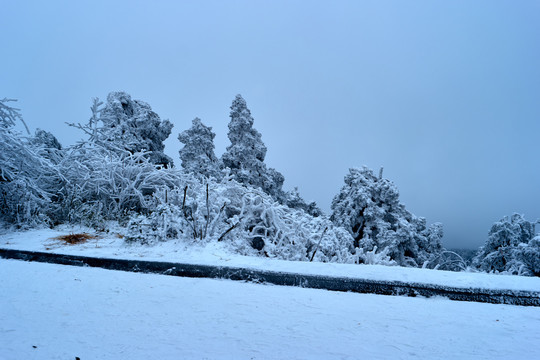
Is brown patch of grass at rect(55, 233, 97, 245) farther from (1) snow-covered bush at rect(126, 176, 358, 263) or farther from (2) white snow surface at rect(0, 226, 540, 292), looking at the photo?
(1) snow-covered bush at rect(126, 176, 358, 263)

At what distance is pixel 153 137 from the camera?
46.4ft

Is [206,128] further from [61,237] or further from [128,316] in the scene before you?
[128,316]

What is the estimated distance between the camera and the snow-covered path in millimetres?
1245

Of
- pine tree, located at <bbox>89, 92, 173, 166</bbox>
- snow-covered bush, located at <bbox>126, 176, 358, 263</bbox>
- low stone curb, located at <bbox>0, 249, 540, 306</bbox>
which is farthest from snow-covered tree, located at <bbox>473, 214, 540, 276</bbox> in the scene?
pine tree, located at <bbox>89, 92, 173, 166</bbox>

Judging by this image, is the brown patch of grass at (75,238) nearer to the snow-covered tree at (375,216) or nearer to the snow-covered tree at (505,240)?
the snow-covered tree at (375,216)

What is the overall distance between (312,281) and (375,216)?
29.7 feet

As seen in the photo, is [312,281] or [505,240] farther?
[505,240]

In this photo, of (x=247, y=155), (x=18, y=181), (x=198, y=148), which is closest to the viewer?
(x=18, y=181)

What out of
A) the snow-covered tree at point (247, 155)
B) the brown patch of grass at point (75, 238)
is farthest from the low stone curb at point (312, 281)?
Result: the snow-covered tree at point (247, 155)

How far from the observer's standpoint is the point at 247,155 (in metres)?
16.2

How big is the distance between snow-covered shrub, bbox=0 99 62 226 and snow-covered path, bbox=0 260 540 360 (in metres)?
3.44

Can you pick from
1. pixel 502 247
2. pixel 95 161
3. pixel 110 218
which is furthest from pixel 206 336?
pixel 502 247

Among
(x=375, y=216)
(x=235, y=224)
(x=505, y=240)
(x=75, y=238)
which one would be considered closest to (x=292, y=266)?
(x=235, y=224)

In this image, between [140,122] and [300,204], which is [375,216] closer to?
[300,204]
